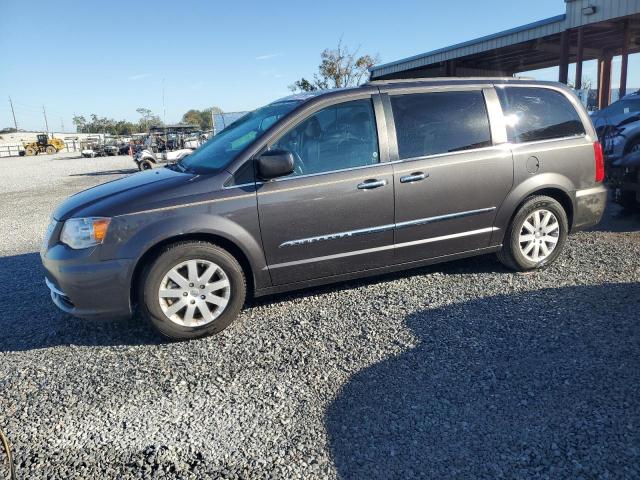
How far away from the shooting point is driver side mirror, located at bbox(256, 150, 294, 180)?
3617 mm

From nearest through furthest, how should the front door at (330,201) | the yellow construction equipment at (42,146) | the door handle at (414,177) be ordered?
1. the front door at (330,201)
2. the door handle at (414,177)
3. the yellow construction equipment at (42,146)

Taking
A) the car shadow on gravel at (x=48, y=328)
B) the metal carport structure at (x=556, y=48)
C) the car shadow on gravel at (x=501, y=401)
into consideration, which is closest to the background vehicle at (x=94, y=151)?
the metal carport structure at (x=556, y=48)

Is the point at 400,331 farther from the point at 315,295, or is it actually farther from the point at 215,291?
the point at 215,291

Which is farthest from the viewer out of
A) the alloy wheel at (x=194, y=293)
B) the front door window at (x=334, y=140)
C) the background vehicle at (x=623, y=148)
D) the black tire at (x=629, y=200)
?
the black tire at (x=629, y=200)

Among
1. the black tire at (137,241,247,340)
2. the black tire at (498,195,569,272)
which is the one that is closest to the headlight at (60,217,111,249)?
the black tire at (137,241,247,340)

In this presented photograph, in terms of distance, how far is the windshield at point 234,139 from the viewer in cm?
393

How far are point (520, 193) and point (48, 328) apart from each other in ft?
14.2

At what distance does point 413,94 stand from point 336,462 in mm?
3150

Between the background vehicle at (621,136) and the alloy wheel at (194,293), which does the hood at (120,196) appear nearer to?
the alloy wheel at (194,293)

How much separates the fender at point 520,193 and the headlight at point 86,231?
3381mm

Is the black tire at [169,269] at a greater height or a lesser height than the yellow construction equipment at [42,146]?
lesser

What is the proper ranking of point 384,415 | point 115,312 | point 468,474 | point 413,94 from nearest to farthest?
point 468,474
point 384,415
point 115,312
point 413,94

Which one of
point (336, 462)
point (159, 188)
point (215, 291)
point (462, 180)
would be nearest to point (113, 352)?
point (215, 291)

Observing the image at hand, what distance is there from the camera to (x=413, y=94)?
426 centimetres
